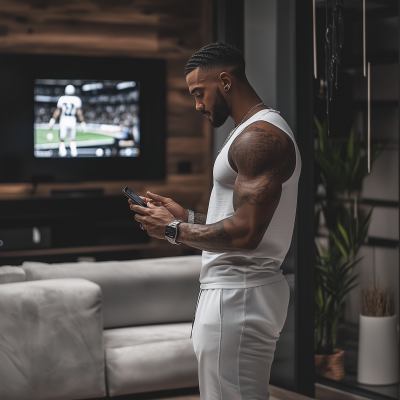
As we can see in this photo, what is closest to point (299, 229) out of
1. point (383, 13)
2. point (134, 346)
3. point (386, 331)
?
point (386, 331)

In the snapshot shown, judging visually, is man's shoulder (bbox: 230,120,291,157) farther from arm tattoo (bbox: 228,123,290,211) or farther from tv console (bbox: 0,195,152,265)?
tv console (bbox: 0,195,152,265)

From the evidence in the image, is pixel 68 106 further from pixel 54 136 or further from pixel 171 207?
pixel 171 207

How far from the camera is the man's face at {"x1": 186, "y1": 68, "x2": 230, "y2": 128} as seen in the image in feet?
5.21

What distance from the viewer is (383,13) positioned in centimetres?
427

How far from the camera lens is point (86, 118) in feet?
19.0

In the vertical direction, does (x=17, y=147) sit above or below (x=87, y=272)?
above

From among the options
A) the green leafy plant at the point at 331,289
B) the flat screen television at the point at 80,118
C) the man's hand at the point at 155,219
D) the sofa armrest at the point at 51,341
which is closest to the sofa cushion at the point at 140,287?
the sofa armrest at the point at 51,341

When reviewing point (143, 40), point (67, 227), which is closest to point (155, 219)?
point (67, 227)

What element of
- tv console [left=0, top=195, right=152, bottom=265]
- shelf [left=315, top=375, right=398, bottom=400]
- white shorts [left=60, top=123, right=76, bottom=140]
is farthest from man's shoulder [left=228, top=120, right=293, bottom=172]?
white shorts [left=60, top=123, right=76, bottom=140]

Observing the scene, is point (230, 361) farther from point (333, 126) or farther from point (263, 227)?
point (333, 126)

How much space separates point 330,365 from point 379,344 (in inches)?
12.8

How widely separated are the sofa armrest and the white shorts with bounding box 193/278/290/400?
3.87 ft

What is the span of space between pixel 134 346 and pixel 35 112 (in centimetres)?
347

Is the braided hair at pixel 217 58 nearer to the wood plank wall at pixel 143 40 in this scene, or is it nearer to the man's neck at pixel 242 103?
the man's neck at pixel 242 103
